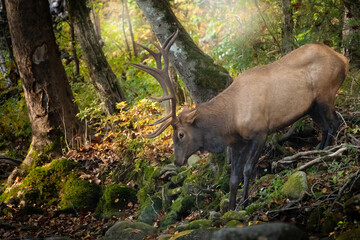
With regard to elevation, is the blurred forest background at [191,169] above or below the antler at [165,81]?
below

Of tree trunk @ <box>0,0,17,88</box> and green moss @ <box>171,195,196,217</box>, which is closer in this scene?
green moss @ <box>171,195,196,217</box>

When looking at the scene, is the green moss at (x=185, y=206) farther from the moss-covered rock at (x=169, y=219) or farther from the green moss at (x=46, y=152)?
the green moss at (x=46, y=152)

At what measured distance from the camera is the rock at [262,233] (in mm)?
3678

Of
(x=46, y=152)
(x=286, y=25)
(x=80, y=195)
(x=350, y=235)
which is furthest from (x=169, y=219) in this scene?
(x=46, y=152)

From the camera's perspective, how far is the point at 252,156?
20.9 ft

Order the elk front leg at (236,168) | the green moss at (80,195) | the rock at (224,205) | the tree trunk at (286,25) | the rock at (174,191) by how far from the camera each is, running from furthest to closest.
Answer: the green moss at (80,195) → the tree trunk at (286,25) → the rock at (174,191) → the rock at (224,205) → the elk front leg at (236,168)

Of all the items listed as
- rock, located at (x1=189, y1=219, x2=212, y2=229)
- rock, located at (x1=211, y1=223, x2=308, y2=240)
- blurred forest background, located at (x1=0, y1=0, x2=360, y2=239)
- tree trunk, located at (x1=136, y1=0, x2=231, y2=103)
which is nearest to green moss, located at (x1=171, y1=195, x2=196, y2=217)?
blurred forest background, located at (x1=0, y1=0, x2=360, y2=239)

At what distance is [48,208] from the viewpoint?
30.9 feet

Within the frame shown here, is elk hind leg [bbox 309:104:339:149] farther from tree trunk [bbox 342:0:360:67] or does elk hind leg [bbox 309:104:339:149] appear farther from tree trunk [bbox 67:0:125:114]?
tree trunk [bbox 67:0:125:114]

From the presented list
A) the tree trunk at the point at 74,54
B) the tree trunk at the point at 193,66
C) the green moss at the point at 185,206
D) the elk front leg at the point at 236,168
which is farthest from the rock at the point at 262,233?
the tree trunk at the point at 74,54

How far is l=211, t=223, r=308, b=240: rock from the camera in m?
3.68

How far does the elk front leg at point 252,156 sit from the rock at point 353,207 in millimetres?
1857

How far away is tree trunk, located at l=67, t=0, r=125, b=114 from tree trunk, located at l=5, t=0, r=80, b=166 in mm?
738

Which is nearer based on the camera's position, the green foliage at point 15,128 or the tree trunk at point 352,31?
the tree trunk at point 352,31
